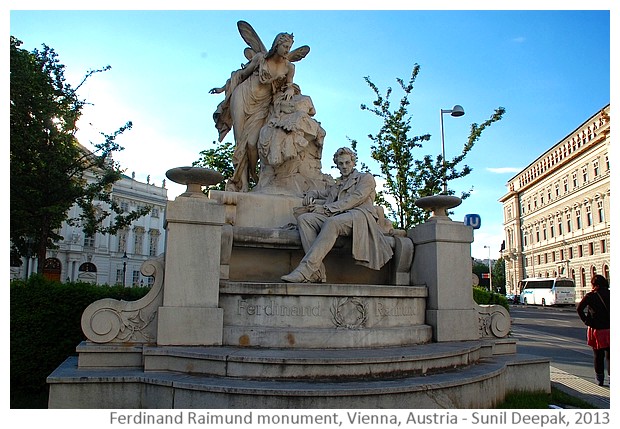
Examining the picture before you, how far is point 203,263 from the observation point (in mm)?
6328

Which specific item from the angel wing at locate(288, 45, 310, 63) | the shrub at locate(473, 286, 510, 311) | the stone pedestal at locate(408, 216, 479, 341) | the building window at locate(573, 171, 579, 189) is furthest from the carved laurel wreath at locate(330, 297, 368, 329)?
the building window at locate(573, 171, 579, 189)

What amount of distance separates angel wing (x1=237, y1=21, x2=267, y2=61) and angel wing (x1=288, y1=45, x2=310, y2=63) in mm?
579

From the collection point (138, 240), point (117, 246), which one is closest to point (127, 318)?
point (117, 246)

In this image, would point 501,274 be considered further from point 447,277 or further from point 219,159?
point 447,277

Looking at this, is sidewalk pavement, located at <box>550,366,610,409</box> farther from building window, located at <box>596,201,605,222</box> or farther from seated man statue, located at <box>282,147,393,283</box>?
building window, located at <box>596,201,605,222</box>

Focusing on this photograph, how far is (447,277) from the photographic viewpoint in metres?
7.41

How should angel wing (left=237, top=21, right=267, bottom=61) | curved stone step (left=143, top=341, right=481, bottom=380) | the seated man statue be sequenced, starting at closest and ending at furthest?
1. curved stone step (left=143, top=341, right=481, bottom=380)
2. the seated man statue
3. angel wing (left=237, top=21, right=267, bottom=61)

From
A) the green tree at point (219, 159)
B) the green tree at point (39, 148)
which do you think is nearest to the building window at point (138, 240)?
the green tree at point (219, 159)

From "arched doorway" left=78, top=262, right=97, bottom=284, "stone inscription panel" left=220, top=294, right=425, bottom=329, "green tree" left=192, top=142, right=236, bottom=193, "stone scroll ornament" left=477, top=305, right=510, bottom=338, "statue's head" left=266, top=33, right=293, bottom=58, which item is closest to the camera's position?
"stone inscription panel" left=220, top=294, right=425, bottom=329

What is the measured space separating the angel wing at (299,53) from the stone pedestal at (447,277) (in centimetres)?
402

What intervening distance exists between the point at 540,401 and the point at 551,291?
4573 centimetres

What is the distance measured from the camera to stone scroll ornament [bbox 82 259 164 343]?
6.05 meters

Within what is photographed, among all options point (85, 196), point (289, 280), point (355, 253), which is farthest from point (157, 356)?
point (85, 196)
